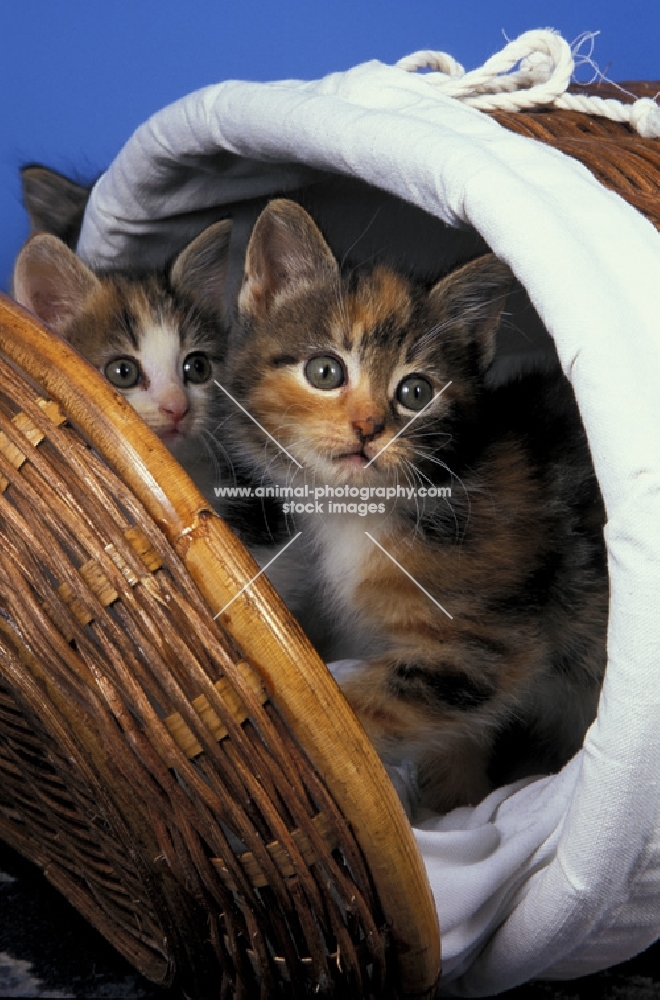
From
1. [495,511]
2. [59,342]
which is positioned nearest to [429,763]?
[495,511]

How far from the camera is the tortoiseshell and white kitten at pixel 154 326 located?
1.47 meters

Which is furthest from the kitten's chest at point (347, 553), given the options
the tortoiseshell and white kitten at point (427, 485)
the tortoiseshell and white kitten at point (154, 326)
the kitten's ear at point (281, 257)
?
the kitten's ear at point (281, 257)

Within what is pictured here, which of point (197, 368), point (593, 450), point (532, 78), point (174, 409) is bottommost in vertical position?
point (593, 450)

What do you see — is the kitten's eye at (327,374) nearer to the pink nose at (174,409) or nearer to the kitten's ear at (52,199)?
the pink nose at (174,409)

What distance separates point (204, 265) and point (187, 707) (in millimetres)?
893

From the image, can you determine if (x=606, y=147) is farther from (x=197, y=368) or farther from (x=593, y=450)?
(x=197, y=368)

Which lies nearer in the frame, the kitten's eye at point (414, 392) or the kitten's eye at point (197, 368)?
the kitten's eye at point (414, 392)

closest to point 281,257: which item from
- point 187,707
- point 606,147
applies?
point 606,147

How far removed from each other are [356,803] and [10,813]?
0.70 m

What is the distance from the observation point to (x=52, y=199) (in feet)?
7.07

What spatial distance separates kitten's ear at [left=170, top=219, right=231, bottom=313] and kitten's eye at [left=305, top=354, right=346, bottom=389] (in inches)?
13.9

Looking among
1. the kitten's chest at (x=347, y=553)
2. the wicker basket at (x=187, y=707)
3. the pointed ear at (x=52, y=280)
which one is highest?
the pointed ear at (x=52, y=280)

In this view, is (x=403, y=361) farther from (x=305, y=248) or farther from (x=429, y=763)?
(x=429, y=763)

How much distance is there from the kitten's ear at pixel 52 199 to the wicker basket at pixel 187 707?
1214 mm
